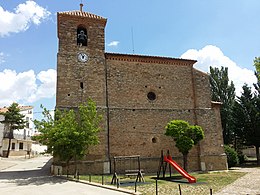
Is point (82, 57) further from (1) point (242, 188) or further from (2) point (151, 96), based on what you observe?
(1) point (242, 188)

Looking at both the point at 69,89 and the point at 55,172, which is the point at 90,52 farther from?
the point at 55,172

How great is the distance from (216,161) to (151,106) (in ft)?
22.2

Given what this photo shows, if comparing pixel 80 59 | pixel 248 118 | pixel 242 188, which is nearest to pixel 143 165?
pixel 242 188

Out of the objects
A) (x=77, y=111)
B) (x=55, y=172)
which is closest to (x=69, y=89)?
(x=77, y=111)

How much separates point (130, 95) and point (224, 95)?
50.4ft

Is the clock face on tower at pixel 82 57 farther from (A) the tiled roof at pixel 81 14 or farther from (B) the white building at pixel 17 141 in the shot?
(B) the white building at pixel 17 141

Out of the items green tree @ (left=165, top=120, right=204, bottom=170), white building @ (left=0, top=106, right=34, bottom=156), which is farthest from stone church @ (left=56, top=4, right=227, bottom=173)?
white building @ (left=0, top=106, right=34, bottom=156)

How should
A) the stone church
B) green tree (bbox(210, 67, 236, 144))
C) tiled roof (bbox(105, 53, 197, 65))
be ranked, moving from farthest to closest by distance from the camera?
green tree (bbox(210, 67, 236, 144)), tiled roof (bbox(105, 53, 197, 65)), the stone church

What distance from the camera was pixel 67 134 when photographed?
1326cm

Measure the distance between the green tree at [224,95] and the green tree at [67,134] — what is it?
17939mm

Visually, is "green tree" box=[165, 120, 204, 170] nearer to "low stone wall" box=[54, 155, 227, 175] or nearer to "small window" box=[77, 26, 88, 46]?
"low stone wall" box=[54, 155, 227, 175]

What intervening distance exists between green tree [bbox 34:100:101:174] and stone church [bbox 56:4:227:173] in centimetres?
213

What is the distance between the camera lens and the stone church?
54.5 ft

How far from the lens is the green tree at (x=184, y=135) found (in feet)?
52.0
